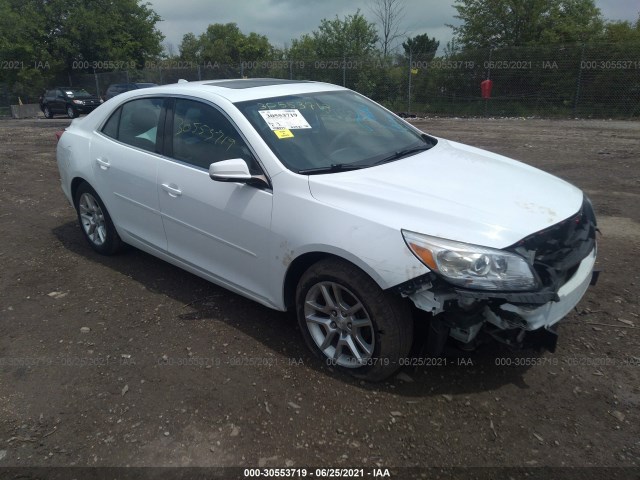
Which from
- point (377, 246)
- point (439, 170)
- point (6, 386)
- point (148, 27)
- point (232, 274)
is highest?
point (148, 27)

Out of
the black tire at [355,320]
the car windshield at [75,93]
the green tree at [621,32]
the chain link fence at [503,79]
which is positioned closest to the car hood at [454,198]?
the black tire at [355,320]

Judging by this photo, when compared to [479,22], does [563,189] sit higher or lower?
lower

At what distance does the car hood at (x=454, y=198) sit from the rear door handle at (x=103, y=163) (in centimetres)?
231

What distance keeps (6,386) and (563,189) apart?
3.80 m

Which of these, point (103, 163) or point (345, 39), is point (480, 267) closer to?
point (103, 163)

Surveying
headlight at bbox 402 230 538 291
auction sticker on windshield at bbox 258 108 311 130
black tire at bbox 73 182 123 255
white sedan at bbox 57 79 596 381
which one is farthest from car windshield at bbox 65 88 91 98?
headlight at bbox 402 230 538 291

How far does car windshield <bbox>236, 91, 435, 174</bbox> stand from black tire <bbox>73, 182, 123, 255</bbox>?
6.77 ft

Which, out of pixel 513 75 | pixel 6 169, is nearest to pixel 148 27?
pixel 513 75

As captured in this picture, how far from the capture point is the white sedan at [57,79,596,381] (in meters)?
2.50

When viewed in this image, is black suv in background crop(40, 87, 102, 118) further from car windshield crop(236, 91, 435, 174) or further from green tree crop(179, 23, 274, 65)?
green tree crop(179, 23, 274, 65)

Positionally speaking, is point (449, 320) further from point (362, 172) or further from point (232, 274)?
point (232, 274)

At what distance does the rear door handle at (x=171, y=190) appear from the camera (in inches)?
143

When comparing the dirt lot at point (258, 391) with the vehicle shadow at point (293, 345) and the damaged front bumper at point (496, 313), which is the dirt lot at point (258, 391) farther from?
the damaged front bumper at point (496, 313)

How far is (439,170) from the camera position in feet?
10.7
